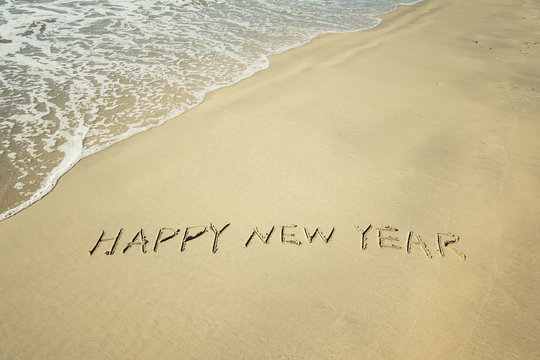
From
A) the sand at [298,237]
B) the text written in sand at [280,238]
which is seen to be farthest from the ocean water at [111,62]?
the text written in sand at [280,238]

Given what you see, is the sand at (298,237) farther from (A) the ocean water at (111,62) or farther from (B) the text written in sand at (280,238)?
(A) the ocean water at (111,62)

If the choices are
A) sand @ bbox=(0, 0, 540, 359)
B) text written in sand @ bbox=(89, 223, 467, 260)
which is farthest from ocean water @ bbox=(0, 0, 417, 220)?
text written in sand @ bbox=(89, 223, 467, 260)

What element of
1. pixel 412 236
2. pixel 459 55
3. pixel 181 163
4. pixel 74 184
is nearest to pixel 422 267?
pixel 412 236

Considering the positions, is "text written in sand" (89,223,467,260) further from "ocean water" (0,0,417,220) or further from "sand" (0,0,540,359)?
"ocean water" (0,0,417,220)

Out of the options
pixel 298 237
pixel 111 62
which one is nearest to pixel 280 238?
pixel 298 237

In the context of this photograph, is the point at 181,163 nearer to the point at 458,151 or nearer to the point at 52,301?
the point at 52,301

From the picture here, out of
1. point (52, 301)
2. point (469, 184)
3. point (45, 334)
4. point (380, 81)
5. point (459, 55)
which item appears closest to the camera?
point (45, 334)

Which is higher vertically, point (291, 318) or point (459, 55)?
point (459, 55)
